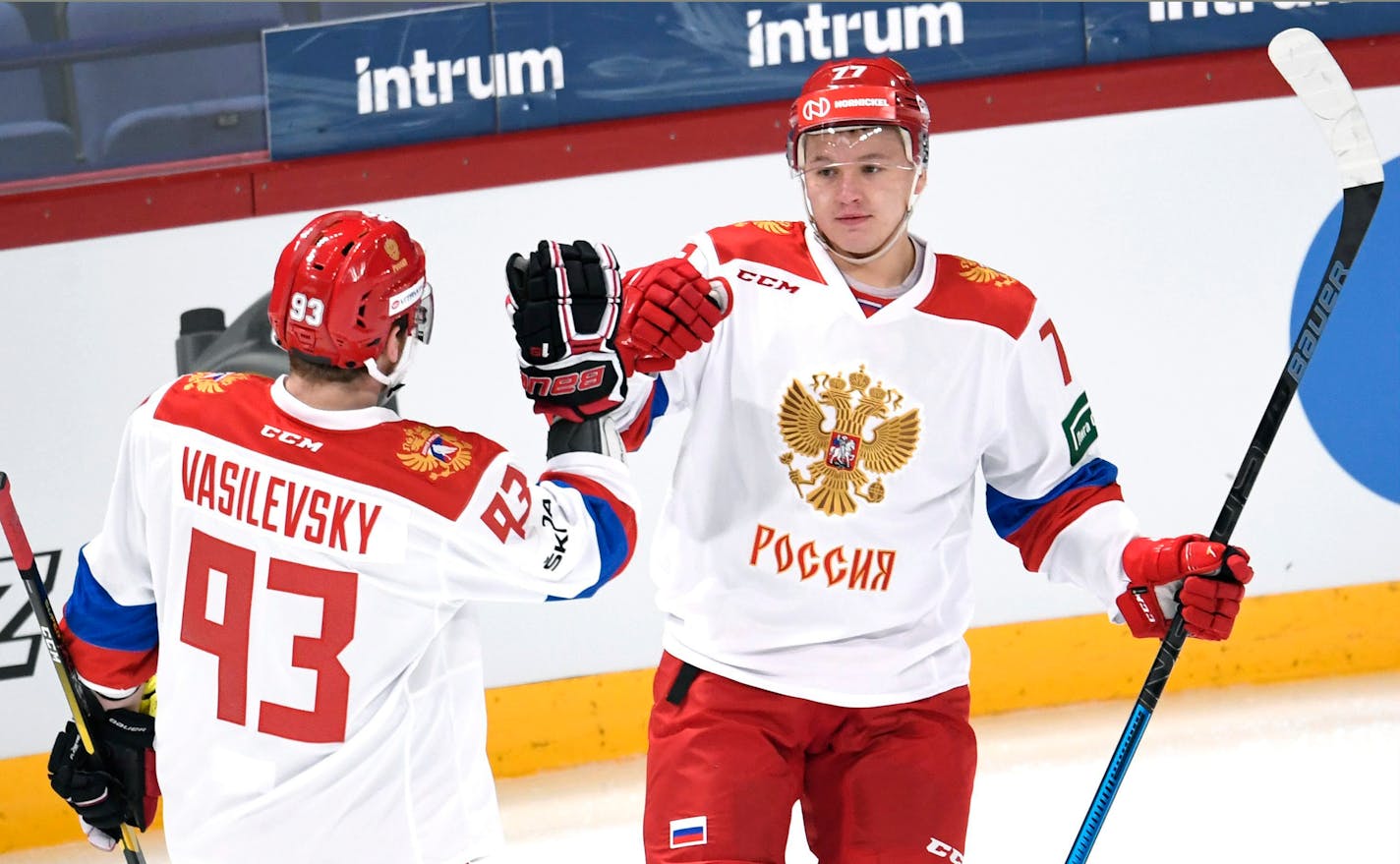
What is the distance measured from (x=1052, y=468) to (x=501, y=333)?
6.39ft

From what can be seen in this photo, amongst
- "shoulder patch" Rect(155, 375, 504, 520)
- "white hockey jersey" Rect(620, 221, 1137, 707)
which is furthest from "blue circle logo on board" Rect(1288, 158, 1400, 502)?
"shoulder patch" Rect(155, 375, 504, 520)

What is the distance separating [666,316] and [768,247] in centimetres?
28

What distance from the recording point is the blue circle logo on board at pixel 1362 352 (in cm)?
420

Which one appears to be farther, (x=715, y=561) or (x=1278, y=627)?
(x=1278, y=627)

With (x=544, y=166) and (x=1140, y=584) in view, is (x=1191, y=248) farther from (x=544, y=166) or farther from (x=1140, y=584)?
(x=1140, y=584)

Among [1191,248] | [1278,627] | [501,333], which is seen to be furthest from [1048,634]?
[501,333]

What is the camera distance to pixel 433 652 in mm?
1950

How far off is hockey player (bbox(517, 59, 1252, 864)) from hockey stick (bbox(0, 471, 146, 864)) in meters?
0.76

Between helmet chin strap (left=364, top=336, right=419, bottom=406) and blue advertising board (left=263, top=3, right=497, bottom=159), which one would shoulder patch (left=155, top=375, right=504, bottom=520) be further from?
blue advertising board (left=263, top=3, right=497, bottom=159)

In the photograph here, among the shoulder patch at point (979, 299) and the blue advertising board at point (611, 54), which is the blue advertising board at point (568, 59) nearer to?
the blue advertising board at point (611, 54)

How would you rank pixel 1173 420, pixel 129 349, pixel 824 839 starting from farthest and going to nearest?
pixel 1173 420
pixel 129 349
pixel 824 839

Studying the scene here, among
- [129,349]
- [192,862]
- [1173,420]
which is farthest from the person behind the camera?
[1173,420]

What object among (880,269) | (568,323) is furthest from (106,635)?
(880,269)

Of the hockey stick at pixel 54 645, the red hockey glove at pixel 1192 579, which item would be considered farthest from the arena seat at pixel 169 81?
the red hockey glove at pixel 1192 579
